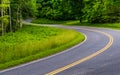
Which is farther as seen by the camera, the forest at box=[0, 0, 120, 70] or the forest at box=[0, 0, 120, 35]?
the forest at box=[0, 0, 120, 35]

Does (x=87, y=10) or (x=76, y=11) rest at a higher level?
(x=87, y=10)

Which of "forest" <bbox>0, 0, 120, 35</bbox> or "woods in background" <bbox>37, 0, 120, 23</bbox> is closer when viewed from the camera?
"forest" <bbox>0, 0, 120, 35</bbox>

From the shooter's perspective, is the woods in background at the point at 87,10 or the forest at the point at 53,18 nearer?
the forest at the point at 53,18

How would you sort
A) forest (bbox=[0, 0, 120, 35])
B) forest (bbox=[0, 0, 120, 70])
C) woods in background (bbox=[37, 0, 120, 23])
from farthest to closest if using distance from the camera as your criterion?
woods in background (bbox=[37, 0, 120, 23]) → forest (bbox=[0, 0, 120, 35]) → forest (bbox=[0, 0, 120, 70])

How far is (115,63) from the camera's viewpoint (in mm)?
15078

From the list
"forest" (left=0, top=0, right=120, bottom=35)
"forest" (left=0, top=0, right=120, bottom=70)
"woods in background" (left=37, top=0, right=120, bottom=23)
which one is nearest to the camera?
"forest" (left=0, top=0, right=120, bottom=70)

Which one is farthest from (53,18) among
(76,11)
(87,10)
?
(87,10)

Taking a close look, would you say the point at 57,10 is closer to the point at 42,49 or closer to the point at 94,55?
the point at 42,49

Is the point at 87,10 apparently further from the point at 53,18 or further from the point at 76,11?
the point at 53,18

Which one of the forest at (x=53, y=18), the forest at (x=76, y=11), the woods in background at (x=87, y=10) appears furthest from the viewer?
the woods in background at (x=87, y=10)

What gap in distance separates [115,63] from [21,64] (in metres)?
5.32

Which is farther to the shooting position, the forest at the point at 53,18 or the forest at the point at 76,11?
the forest at the point at 76,11

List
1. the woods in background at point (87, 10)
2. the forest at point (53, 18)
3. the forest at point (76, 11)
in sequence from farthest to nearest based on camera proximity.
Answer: the woods in background at point (87, 10) < the forest at point (76, 11) < the forest at point (53, 18)

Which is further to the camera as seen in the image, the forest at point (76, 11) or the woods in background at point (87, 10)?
the woods in background at point (87, 10)
